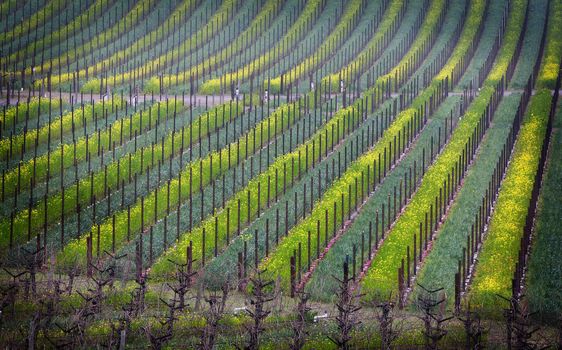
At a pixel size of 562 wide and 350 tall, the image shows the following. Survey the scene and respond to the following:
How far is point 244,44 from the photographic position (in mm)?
81875

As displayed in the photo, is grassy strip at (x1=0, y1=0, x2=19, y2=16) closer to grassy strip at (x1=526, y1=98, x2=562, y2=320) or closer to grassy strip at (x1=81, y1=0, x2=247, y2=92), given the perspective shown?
grassy strip at (x1=81, y1=0, x2=247, y2=92)

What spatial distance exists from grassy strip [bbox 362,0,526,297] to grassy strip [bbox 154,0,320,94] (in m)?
16.8

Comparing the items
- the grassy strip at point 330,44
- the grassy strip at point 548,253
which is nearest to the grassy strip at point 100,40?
the grassy strip at point 330,44

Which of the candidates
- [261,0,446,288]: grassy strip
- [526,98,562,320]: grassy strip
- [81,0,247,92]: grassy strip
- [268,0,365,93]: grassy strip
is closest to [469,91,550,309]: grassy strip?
[526,98,562,320]: grassy strip

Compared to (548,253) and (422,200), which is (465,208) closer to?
(422,200)

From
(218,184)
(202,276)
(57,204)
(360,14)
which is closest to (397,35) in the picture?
(360,14)

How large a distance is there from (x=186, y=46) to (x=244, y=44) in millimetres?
4709

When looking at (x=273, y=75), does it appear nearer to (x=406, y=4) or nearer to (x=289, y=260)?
(x=406, y=4)

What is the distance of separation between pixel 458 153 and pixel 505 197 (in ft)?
23.9

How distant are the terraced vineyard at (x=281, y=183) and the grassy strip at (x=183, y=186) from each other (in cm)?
14

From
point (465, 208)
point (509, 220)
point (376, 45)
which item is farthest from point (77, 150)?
point (376, 45)

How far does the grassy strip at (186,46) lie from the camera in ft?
231

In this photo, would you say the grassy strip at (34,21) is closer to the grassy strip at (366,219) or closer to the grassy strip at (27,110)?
the grassy strip at (27,110)

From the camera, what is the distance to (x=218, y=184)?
48781 mm
